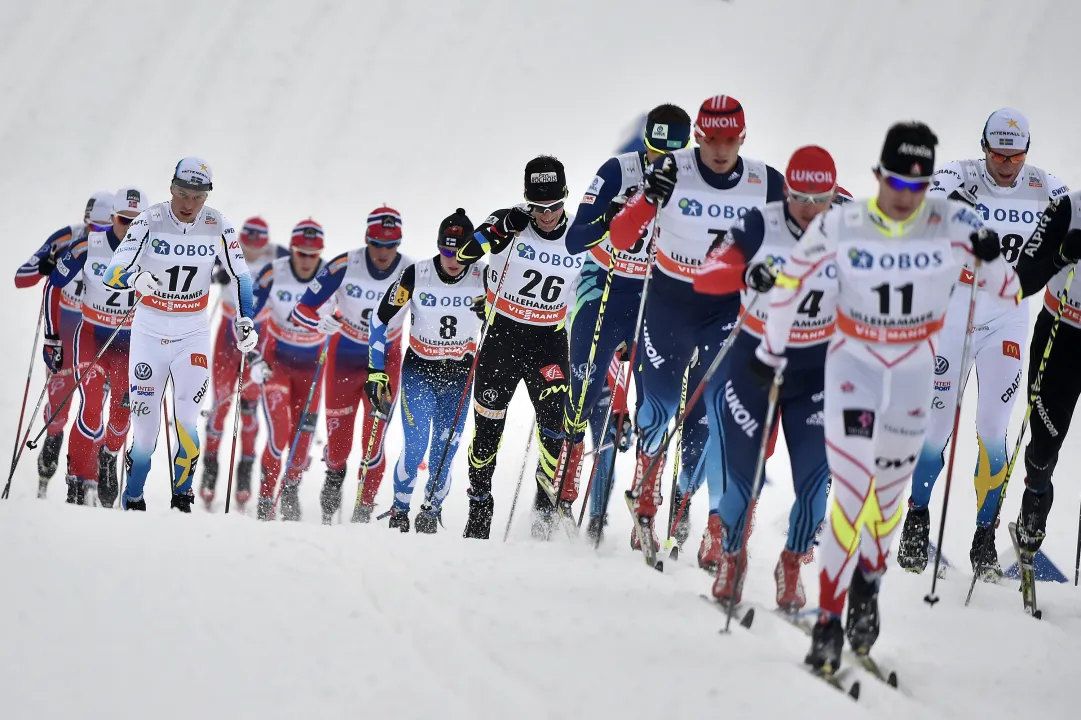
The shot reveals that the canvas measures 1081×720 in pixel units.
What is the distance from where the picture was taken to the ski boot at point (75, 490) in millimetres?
8859

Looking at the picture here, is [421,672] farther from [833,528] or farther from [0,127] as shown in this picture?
[0,127]

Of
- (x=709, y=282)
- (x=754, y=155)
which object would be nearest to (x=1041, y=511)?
(x=709, y=282)

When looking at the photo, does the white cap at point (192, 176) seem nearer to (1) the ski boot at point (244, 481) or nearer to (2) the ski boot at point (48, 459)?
(2) the ski boot at point (48, 459)

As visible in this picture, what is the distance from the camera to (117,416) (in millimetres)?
8953

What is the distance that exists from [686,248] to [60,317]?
5587mm

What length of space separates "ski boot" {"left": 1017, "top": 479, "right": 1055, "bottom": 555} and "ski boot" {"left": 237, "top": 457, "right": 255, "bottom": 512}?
6899 millimetres

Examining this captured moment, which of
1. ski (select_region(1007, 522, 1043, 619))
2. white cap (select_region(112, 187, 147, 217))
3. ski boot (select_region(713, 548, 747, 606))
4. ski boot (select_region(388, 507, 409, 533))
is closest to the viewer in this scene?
ski boot (select_region(713, 548, 747, 606))

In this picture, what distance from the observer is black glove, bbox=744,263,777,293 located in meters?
4.95

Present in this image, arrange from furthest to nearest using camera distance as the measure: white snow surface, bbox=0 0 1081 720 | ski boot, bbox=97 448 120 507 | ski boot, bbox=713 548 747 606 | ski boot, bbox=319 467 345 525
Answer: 1. ski boot, bbox=319 467 345 525
2. ski boot, bbox=97 448 120 507
3. ski boot, bbox=713 548 747 606
4. white snow surface, bbox=0 0 1081 720

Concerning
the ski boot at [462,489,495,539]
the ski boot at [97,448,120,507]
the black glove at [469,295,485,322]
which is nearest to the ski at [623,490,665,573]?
the ski boot at [462,489,495,539]

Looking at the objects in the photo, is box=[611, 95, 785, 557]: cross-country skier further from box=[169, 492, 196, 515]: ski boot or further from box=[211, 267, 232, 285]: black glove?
box=[211, 267, 232, 285]: black glove

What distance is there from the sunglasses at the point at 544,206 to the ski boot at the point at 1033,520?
3.49 m

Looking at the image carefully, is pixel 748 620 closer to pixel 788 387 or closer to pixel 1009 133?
pixel 788 387

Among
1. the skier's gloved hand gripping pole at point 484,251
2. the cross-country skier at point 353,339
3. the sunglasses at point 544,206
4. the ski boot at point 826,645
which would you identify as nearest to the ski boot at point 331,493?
the cross-country skier at point 353,339
